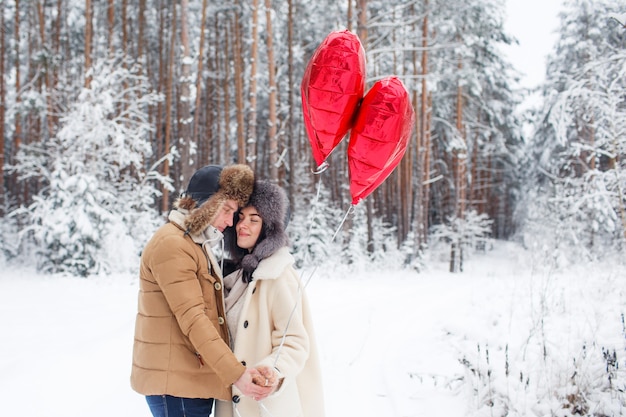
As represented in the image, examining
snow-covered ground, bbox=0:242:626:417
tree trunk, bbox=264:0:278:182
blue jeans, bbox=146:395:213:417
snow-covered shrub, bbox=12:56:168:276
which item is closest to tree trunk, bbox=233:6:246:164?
tree trunk, bbox=264:0:278:182

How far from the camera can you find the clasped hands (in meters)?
2.07

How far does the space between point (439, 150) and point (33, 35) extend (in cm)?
2088

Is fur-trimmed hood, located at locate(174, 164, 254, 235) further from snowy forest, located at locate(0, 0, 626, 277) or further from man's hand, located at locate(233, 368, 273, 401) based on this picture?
snowy forest, located at locate(0, 0, 626, 277)

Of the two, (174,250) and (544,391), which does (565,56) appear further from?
(174,250)

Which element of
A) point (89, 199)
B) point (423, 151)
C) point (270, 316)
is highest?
point (423, 151)

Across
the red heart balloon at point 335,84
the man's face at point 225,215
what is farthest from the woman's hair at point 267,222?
the red heart balloon at point 335,84

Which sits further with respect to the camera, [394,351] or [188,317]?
[394,351]

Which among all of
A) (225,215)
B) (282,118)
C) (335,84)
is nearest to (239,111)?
(282,118)

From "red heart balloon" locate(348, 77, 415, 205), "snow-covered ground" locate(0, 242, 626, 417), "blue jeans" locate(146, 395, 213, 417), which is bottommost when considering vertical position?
→ "snow-covered ground" locate(0, 242, 626, 417)

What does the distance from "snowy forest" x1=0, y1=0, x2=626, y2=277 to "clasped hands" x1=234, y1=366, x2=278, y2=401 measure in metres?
3.54

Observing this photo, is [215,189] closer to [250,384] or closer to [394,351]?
[250,384]

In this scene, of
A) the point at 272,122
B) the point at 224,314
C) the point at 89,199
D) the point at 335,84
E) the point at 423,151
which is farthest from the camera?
the point at 423,151

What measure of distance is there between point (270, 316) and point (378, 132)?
1136 mm

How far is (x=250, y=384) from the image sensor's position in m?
2.06
